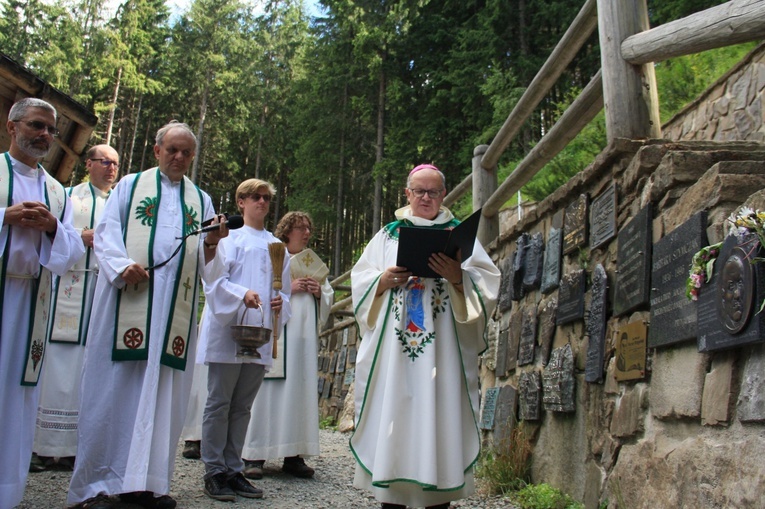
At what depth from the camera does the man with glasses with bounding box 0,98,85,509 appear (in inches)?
128

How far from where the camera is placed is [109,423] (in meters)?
3.50

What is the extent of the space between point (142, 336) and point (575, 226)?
2700 mm

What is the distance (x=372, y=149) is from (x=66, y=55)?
1455 centimetres

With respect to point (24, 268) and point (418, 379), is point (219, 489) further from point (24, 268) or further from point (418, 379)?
point (24, 268)

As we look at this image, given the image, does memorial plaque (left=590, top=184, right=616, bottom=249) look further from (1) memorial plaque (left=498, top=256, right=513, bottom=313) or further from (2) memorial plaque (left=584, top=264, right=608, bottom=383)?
(1) memorial plaque (left=498, top=256, right=513, bottom=313)

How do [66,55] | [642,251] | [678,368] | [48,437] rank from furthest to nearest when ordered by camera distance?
1. [66,55]
2. [48,437]
3. [642,251]
4. [678,368]

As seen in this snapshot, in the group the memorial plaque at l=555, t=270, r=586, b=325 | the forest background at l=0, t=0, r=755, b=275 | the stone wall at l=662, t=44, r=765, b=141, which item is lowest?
the memorial plaque at l=555, t=270, r=586, b=325

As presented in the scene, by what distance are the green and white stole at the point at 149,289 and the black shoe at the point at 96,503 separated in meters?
0.67

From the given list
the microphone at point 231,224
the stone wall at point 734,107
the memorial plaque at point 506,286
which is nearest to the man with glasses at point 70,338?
the microphone at point 231,224

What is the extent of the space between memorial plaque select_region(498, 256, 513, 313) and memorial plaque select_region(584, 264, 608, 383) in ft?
5.17

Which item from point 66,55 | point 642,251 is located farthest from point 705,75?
point 66,55

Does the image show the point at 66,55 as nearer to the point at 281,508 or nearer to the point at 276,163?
the point at 276,163

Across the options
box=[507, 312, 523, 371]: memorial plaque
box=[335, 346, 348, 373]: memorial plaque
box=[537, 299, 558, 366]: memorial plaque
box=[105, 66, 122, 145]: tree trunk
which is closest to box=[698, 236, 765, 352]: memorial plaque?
box=[537, 299, 558, 366]: memorial plaque

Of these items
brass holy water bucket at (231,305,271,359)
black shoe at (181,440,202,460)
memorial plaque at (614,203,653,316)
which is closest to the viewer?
memorial plaque at (614,203,653,316)
